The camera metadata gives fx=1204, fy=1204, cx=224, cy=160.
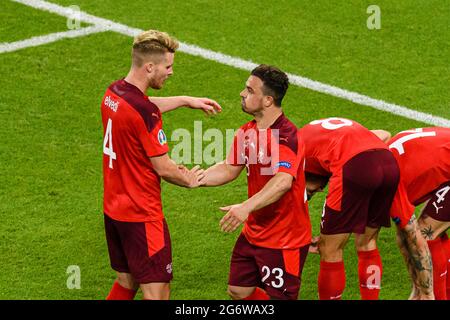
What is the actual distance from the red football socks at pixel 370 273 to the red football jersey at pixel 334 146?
510mm

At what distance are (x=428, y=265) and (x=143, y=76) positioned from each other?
8.14 ft

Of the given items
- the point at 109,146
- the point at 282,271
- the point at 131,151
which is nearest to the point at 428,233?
the point at 282,271

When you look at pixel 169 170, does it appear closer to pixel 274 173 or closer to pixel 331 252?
pixel 274 173

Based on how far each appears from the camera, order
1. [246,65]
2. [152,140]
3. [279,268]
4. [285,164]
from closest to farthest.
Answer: [152,140]
[285,164]
[279,268]
[246,65]

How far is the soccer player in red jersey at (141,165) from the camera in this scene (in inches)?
303

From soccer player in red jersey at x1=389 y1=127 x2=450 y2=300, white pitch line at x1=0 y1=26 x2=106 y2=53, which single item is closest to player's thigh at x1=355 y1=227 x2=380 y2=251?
soccer player in red jersey at x1=389 y1=127 x2=450 y2=300

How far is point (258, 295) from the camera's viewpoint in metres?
8.45

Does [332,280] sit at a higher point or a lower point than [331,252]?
lower

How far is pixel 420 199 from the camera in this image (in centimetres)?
881

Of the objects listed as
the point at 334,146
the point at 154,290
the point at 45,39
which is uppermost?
the point at 45,39

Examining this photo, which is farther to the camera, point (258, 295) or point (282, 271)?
point (258, 295)

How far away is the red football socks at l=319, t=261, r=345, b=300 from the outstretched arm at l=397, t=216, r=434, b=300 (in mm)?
521

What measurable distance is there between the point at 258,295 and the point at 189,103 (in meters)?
1.43

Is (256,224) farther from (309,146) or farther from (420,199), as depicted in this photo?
(420,199)
